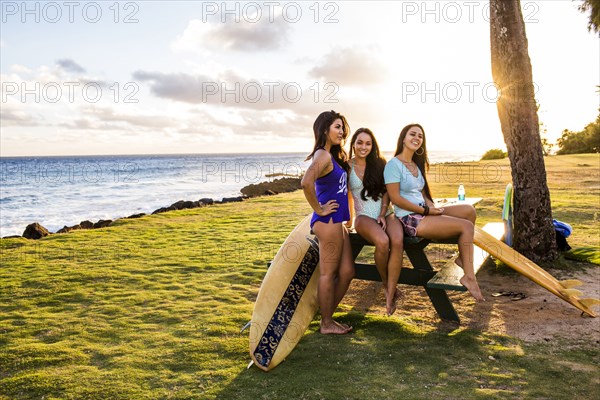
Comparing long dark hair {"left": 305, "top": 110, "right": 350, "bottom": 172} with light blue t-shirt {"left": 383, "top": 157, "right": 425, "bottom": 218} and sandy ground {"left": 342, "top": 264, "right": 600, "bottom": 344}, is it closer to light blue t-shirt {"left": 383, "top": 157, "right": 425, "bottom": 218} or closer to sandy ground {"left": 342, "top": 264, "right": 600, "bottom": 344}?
light blue t-shirt {"left": 383, "top": 157, "right": 425, "bottom": 218}

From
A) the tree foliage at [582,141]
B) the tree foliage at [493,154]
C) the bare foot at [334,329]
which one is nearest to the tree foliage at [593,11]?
the bare foot at [334,329]

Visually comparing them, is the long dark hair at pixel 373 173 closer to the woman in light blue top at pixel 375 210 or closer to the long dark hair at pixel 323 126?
the woman in light blue top at pixel 375 210

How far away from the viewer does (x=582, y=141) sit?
174ft

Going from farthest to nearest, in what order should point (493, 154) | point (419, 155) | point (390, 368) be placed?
point (493, 154)
point (419, 155)
point (390, 368)

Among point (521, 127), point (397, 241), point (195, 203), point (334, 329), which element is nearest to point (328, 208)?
point (397, 241)

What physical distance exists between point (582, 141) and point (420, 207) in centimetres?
5680

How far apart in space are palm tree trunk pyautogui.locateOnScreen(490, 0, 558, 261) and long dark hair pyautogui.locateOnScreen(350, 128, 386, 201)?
10.4 ft

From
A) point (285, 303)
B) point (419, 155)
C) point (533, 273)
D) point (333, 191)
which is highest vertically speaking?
point (419, 155)

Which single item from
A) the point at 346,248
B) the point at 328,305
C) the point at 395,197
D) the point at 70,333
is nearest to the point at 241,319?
the point at 328,305

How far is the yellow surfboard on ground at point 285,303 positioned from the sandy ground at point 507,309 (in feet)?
3.67

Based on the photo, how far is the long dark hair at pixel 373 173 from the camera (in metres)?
5.43

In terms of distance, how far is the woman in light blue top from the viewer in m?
5.23

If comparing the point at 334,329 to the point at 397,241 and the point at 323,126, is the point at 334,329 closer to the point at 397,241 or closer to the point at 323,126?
the point at 397,241

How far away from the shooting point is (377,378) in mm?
4289
